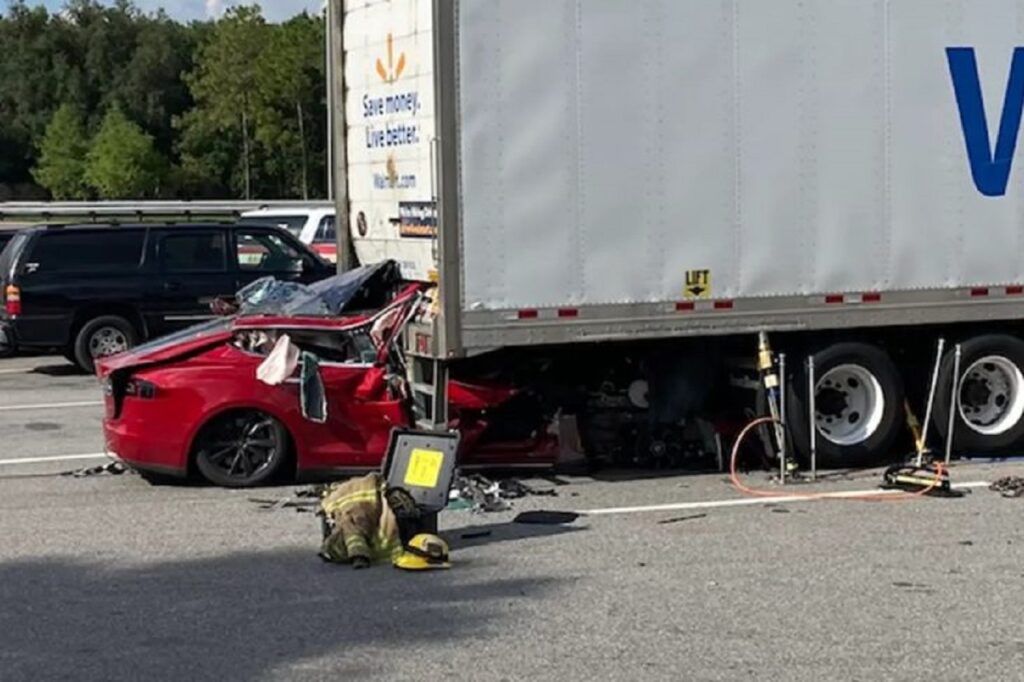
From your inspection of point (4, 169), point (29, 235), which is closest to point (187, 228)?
point (29, 235)

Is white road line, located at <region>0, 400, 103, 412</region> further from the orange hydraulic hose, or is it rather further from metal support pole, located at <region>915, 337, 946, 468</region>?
metal support pole, located at <region>915, 337, 946, 468</region>

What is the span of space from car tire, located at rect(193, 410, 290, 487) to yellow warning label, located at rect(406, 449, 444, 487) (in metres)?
2.04

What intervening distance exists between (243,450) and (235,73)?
49.7 m

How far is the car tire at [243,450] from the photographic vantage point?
11.0m

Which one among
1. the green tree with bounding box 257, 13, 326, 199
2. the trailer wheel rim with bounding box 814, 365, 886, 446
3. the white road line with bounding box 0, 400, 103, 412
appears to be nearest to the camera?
the trailer wheel rim with bounding box 814, 365, 886, 446

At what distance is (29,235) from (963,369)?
1145cm

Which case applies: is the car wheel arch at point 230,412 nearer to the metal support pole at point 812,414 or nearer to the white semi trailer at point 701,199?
the white semi trailer at point 701,199

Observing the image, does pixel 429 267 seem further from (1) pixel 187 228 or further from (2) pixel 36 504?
(1) pixel 187 228

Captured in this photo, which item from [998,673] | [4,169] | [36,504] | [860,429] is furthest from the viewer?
[4,169]

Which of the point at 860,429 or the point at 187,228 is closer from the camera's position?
the point at 860,429

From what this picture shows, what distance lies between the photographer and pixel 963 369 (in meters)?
12.0

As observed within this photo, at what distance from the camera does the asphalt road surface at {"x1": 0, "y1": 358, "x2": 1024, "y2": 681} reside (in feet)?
22.9

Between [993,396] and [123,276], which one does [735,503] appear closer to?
[993,396]

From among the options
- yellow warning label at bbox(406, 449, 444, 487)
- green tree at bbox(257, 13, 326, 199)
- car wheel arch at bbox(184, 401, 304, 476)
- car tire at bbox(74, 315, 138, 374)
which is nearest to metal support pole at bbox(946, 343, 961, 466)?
yellow warning label at bbox(406, 449, 444, 487)
